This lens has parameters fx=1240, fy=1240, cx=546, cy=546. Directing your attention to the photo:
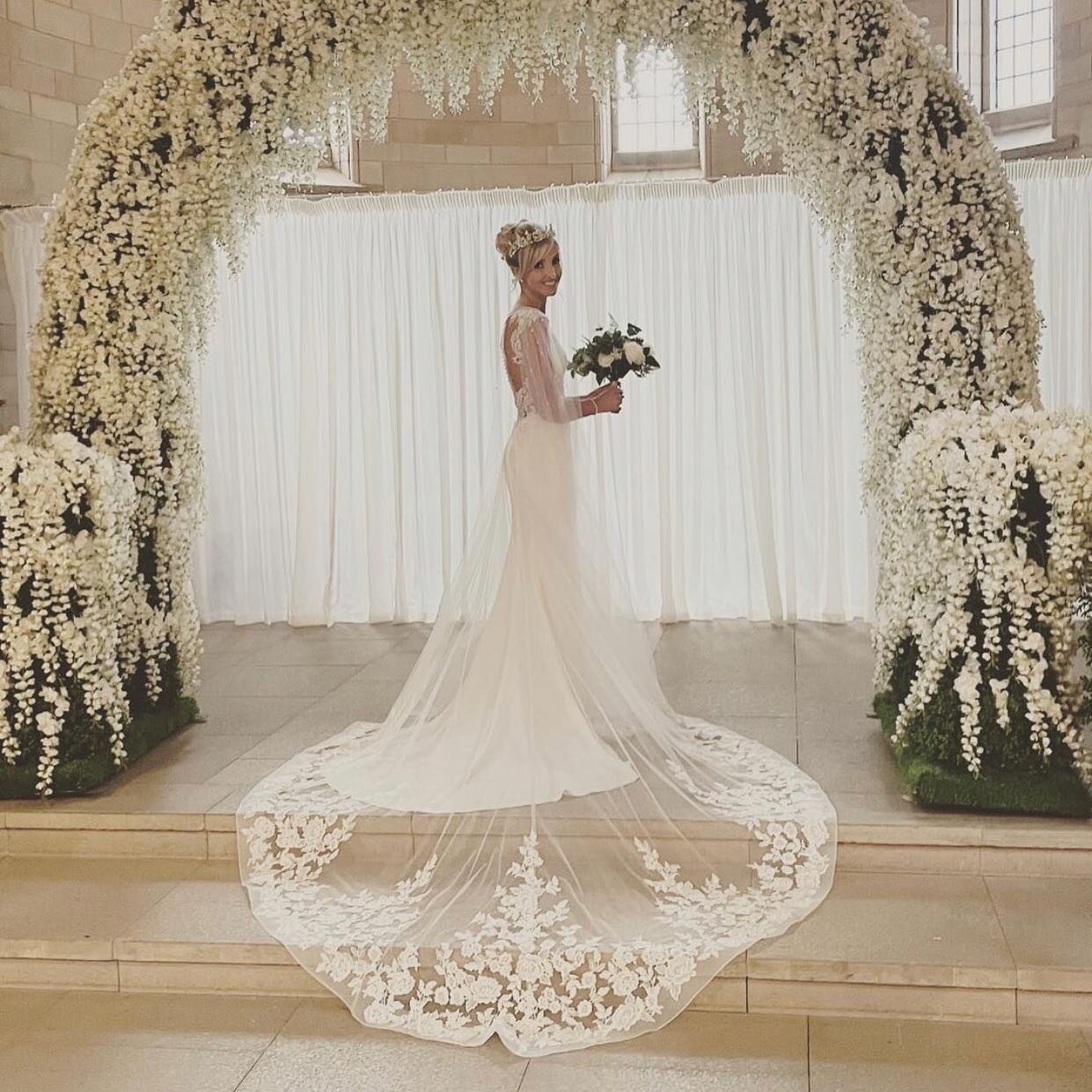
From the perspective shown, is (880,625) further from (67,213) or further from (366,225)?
(366,225)

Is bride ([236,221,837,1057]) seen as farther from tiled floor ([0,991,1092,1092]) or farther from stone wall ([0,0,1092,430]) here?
stone wall ([0,0,1092,430])

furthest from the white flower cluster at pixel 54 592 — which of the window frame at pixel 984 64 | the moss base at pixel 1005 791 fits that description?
the window frame at pixel 984 64

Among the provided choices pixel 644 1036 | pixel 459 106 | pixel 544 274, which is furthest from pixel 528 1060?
pixel 459 106

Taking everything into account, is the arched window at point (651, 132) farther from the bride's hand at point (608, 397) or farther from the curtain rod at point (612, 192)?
the bride's hand at point (608, 397)

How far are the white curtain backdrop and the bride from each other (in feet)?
10.2

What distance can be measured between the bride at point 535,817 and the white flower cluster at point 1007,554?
734 mm

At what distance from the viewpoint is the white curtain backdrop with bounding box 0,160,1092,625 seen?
8.09 meters

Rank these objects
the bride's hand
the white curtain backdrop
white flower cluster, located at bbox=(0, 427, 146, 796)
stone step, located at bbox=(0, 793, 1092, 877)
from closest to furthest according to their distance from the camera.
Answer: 1. stone step, located at bbox=(0, 793, 1092, 877)
2. white flower cluster, located at bbox=(0, 427, 146, 796)
3. the bride's hand
4. the white curtain backdrop

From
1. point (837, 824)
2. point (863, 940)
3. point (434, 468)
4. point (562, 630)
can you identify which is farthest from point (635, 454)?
point (863, 940)

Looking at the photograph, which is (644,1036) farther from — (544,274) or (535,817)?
(544,274)

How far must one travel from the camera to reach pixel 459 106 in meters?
5.62

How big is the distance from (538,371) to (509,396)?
3.70 meters

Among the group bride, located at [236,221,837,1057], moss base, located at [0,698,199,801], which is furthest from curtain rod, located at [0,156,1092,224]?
moss base, located at [0,698,199,801]

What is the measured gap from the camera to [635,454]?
8.37 meters
